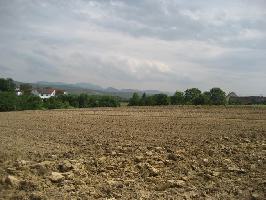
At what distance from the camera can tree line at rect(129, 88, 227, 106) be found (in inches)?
2448

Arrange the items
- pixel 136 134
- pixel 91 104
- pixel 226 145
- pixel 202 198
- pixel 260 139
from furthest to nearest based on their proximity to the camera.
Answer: pixel 91 104, pixel 136 134, pixel 260 139, pixel 226 145, pixel 202 198

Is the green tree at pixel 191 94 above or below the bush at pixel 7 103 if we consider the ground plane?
above

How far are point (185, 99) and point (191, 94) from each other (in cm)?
173

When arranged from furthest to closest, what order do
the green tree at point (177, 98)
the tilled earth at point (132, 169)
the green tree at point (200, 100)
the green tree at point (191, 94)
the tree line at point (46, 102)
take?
1. the green tree at point (177, 98)
2. the green tree at point (191, 94)
3. the green tree at point (200, 100)
4. the tree line at point (46, 102)
5. the tilled earth at point (132, 169)

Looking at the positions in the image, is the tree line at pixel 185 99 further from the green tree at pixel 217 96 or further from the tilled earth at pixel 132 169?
the tilled earth at pixel 132 169

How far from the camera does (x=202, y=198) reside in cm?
920

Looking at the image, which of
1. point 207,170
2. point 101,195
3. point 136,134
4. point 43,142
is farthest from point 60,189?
point 136,134

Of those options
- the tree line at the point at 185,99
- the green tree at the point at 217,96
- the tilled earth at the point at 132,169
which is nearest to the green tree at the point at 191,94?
the tree line at the point at 185,99

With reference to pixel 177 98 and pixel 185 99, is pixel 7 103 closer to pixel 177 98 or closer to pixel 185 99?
pixel 177 98

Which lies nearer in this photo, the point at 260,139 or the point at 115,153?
the point at 115,153

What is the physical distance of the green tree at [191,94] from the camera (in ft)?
212

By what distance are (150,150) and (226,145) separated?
10.1 ft

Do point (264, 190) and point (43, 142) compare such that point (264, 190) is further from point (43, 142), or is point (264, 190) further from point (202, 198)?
point (43, 142)

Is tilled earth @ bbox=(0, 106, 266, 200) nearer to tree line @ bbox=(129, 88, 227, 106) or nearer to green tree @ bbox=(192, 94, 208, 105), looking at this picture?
green tree @ bbox=(192, 94, 208, 105)
